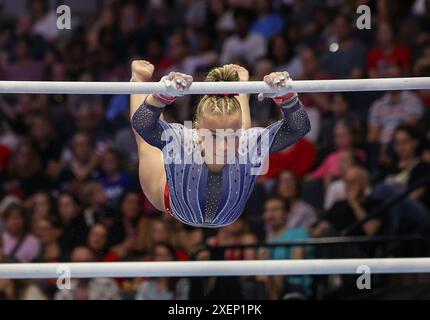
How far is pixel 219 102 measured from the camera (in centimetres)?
450

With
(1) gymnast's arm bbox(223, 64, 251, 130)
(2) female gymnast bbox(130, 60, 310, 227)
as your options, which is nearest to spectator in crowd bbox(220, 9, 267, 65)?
(1) gymnast's arm bbox(223, 64, 251, 130)

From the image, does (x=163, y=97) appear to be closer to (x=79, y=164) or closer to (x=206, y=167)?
(x=206, y=167)

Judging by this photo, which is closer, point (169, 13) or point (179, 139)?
point (179, 139)

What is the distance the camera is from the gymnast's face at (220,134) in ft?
14.7

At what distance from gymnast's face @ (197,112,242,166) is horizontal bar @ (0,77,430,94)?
200mm

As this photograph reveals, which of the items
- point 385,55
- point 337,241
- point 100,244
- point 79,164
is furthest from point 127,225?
point 385,55

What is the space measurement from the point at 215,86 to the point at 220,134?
288 mm

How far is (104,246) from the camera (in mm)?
6973

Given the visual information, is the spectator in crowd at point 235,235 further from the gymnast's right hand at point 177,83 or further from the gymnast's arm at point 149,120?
the gymnast's right hand at point 177,83

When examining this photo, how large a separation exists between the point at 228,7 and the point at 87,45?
52.0 inches

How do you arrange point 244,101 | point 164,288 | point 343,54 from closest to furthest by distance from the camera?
point 244,101 < point 164,288 < point 343,54
